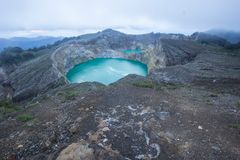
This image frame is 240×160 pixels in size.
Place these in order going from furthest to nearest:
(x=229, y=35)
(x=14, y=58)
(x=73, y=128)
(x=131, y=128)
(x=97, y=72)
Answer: (x=229, y=35) < (x=97, y=72) < (x=14, y=58) < (x=73, y=128) < (x=131, y=128)

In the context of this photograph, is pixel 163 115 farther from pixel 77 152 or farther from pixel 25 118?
pixel 25 118

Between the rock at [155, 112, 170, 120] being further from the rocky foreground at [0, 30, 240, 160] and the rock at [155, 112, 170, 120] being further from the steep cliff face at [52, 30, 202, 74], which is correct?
the steep cliff face at [52, 30, 202, 74]

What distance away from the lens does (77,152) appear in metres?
7.23

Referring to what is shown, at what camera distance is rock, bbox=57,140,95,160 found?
7.00 metres

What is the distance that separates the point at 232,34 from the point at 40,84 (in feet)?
216

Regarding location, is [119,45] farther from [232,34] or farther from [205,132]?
[205,132]

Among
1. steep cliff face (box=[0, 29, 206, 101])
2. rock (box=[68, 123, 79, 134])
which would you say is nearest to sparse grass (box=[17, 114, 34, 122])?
rock (box=[68, 123, 79, 134])

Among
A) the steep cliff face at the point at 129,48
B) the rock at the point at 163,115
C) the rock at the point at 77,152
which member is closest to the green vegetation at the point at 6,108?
the rock at the point at 77,152

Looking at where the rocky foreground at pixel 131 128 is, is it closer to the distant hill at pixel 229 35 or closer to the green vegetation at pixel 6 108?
the green vegetation at pixel 6 108

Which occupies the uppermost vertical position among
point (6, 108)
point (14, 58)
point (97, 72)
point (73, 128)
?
point (73, 128)

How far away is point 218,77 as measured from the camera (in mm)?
20781

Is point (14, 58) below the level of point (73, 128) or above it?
below

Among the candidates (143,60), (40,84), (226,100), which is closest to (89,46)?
(143,60)

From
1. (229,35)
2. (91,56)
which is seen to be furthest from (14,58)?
(229,35)
